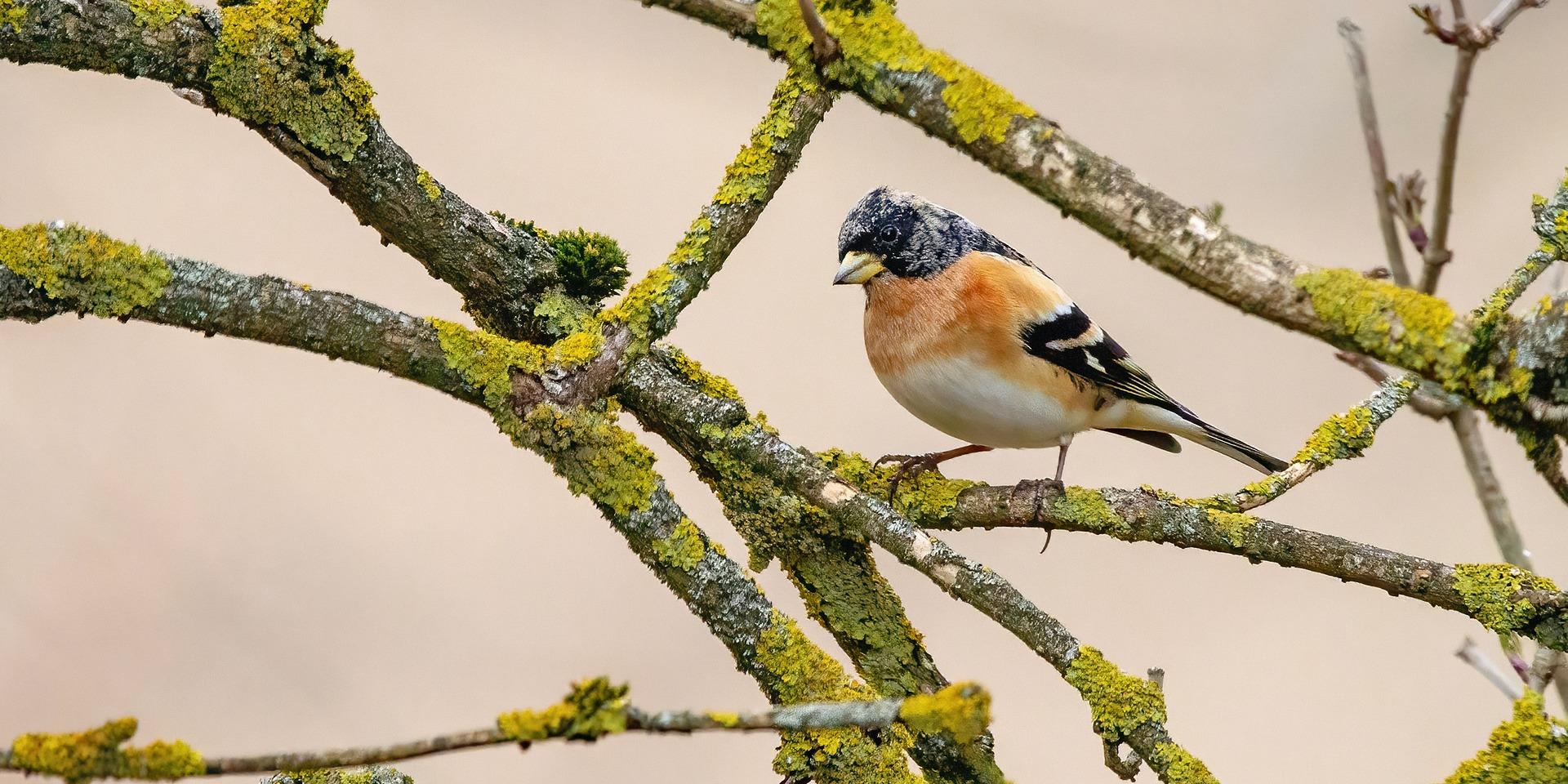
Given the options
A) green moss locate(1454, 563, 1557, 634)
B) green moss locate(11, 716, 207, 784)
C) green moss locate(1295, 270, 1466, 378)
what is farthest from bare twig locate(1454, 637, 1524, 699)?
green moss locate(11, 716, 207, 784)

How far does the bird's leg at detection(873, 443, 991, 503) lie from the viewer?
1.57 m

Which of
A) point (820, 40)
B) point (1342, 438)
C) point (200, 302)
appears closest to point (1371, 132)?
point (1342, 438)

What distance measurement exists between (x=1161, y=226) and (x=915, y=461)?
2.85 ft

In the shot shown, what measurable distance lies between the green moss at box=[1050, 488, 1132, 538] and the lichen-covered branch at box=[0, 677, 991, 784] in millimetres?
775

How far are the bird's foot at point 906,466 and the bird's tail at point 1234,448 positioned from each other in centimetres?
46

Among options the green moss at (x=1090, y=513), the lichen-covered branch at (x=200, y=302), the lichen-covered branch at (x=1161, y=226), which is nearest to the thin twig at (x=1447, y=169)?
the lichen-covered branch at (x=1161, y=226)

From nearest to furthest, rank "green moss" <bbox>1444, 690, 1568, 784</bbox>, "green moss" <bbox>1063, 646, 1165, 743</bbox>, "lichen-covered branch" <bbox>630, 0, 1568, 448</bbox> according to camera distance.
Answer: "lichen-covered branch" <bbox>630, 0, 1568, 448</bbox>, "green moss" <bbox>1444, 690, 1568, 784</bbox>, "green moss" <bbox>1063, 646, 1165, 743</bbox>

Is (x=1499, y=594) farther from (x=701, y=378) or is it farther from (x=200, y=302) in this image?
(x=200, y=302)

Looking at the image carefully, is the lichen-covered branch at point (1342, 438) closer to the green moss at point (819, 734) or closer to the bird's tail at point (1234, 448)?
the bird's tail at point (1234, 448)

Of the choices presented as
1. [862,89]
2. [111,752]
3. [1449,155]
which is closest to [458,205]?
[862,89]

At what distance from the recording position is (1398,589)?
53.4 inches

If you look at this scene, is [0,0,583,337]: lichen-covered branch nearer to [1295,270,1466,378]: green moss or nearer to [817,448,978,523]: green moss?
[817,448,978,523]: green moss

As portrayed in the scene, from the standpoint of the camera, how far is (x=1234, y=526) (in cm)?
140

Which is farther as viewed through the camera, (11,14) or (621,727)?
(11,14)
